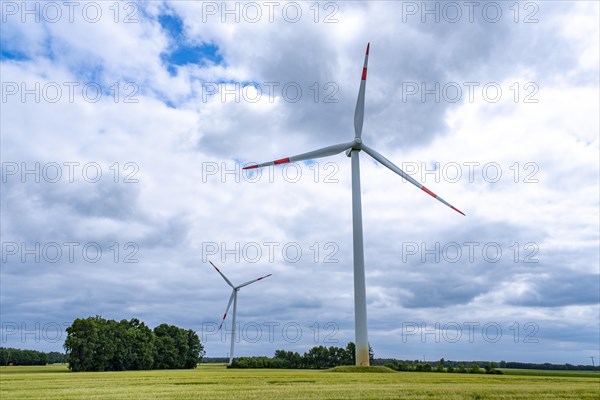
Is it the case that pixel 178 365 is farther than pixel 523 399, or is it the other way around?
pixel 178 365

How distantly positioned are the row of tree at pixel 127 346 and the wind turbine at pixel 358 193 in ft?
235

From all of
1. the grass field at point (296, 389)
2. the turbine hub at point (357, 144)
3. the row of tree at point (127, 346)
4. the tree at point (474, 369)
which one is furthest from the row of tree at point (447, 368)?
the row of tree at point (127, 346)

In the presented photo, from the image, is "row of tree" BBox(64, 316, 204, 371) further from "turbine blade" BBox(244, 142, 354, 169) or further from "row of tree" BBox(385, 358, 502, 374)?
"turbine blade" BBox(244, 142, 354, 169)

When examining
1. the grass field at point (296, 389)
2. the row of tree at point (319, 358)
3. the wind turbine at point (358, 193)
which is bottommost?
the row of tree at point (319, 358)

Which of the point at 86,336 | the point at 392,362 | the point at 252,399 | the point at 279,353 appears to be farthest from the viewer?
the point at 279,353

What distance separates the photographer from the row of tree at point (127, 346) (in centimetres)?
11050

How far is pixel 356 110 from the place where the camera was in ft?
229

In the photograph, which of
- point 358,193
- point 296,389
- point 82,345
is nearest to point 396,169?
point 358,193

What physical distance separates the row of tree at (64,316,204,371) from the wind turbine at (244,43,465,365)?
71665 mm

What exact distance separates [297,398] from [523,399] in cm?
1233

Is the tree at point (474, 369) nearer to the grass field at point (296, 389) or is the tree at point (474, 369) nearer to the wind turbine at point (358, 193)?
the wind turbine at point (358, 193)

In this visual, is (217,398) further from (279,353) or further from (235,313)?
(279,353)

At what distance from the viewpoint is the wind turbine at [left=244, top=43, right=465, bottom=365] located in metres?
61.4

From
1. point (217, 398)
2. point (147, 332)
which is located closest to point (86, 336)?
point (147, 332)
